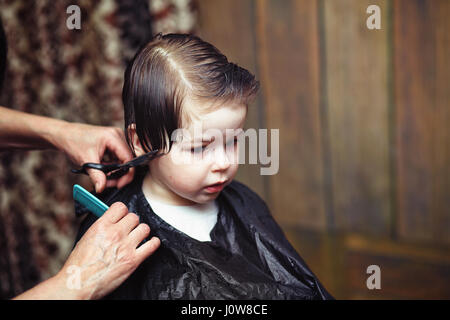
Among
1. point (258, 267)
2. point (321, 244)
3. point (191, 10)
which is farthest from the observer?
point (321, 244)

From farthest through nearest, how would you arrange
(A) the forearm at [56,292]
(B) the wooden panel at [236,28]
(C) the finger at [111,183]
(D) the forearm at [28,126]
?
(B) the wooden panel at [236,28] < (D) the forearm at [28,126] < (C) the finger at [111,183] < (A) the forearm at [56,292]

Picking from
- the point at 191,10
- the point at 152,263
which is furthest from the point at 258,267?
the point at 191,10

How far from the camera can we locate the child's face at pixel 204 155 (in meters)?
0.79

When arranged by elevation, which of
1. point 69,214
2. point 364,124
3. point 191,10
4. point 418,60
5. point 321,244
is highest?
point 191,10

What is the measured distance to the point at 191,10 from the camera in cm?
152

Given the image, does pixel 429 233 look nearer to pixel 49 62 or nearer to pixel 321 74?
pixel 321 74

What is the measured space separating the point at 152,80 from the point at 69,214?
1.14m

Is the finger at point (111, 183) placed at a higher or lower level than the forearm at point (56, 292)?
higher

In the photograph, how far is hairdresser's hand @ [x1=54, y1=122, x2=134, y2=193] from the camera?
101 centimetres

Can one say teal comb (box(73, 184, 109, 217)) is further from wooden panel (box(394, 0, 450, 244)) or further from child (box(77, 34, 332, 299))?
wooden panel (box(394, 0, 450, 244))

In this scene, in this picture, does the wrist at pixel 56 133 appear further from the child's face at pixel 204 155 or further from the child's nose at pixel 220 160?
the child's nose at pixel 220 160

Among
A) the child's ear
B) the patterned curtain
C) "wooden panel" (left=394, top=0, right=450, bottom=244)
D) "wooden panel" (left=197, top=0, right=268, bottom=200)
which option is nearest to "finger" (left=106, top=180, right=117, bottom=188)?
the child's ear

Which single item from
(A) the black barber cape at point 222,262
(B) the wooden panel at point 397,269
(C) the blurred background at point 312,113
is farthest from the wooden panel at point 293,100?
(A) the black barber cape at point 222,262

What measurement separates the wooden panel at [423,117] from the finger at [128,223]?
1.23m
